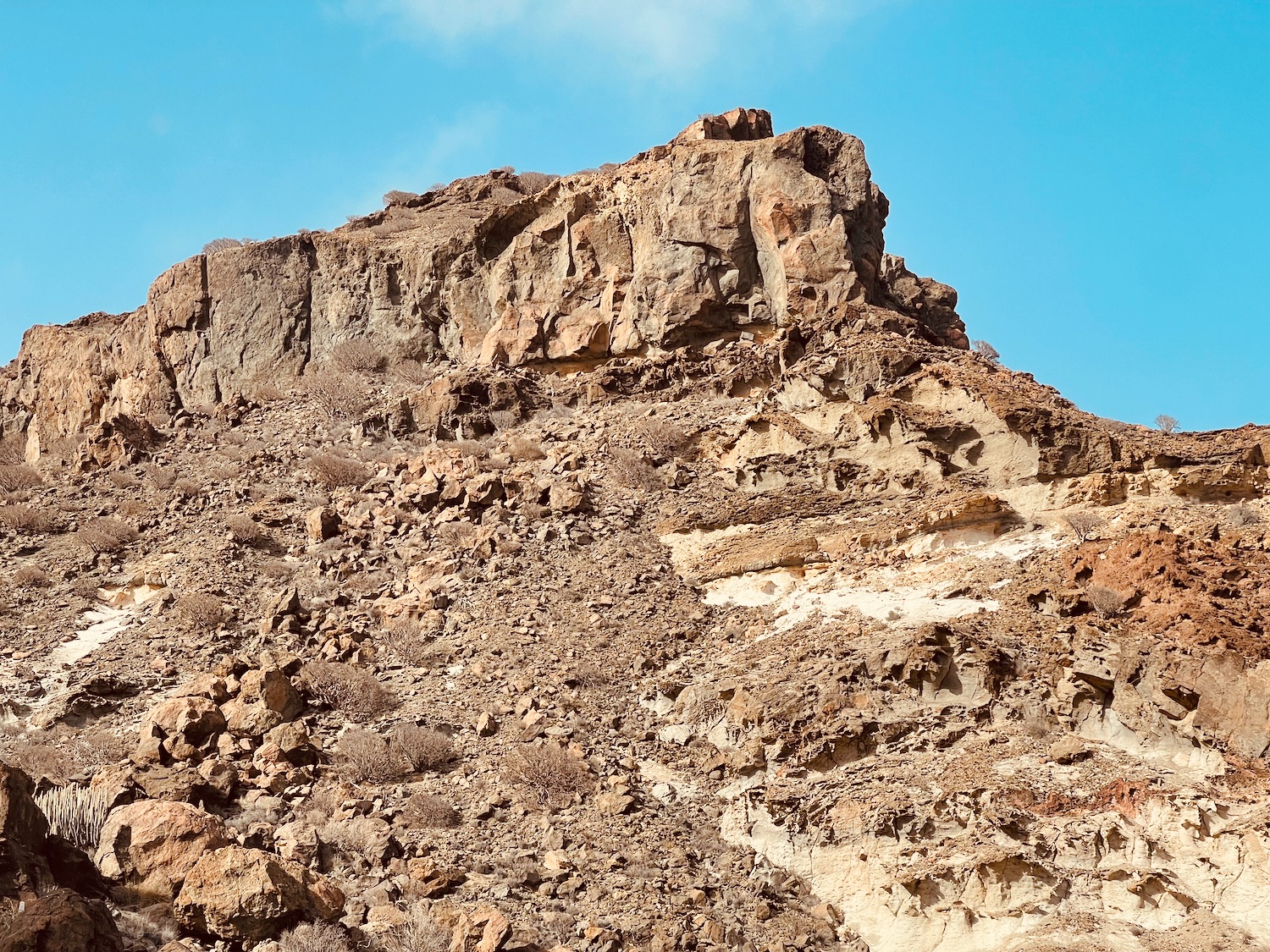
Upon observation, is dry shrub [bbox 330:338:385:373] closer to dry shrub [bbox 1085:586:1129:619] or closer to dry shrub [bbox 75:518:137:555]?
dry shrub [bbox 75:518:137:555]

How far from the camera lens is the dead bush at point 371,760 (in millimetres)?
12820

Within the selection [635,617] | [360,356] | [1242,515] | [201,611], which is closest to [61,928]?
[635,617]

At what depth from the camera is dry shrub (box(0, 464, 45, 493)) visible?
22156 mm

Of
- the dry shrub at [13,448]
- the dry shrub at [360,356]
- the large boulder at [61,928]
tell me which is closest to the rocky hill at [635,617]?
the large boulder at [61,928]

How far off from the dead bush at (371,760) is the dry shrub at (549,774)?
1.16 metres

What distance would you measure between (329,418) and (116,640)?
7.20 metres

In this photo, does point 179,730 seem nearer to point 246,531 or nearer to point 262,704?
point 262,704

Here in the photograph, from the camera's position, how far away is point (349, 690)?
14.3 metres

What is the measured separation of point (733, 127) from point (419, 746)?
14.8 meters

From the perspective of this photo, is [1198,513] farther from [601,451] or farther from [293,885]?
[293,885]

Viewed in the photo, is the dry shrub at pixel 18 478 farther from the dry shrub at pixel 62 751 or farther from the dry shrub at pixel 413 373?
the dry shrub at pixel 62 751

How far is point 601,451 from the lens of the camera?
61.9ft

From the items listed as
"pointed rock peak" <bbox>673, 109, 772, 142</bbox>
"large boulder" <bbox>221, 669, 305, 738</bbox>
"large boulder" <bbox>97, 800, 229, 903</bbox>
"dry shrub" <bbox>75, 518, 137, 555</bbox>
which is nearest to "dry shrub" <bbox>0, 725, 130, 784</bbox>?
"large boulder" <bbox>221, 669, 305, 738</bbox>

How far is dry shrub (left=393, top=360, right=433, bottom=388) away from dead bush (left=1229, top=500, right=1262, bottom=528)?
1389 cm
